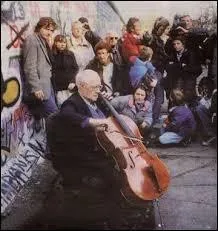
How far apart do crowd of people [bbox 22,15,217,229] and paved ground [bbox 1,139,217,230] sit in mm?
187

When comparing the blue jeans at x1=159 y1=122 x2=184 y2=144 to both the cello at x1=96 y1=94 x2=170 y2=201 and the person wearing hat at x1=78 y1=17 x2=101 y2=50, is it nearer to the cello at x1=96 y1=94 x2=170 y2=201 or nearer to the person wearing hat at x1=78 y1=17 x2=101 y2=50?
→ the cello at x1=96 y1=94 x2=170 y2=201

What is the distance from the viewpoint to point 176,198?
513 cm

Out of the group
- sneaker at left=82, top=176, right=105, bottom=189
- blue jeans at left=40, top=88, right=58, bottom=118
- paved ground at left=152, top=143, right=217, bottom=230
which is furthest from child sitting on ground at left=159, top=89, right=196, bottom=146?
blue jeans at left=40, top=88, right=58, bottom=118

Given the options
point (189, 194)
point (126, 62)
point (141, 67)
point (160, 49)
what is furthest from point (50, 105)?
point (189, 194)

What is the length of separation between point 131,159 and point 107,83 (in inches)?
30.4

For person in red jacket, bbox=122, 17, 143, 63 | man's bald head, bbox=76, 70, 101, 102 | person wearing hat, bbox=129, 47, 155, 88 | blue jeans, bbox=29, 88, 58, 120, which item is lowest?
blue jeans, bbox=29, 88, 58, 120

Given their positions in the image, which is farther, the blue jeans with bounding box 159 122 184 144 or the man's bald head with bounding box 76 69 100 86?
the blue jeans with bounding box 159 122 184 144

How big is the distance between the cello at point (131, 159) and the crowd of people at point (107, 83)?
0.25ft

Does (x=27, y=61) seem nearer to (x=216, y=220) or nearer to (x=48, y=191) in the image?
(x=48, y=191)

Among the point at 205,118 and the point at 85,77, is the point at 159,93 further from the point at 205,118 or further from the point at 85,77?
the point at 85,77

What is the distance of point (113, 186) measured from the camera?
16.4ft

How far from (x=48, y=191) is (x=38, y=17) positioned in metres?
1.70

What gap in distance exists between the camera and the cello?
4.82m

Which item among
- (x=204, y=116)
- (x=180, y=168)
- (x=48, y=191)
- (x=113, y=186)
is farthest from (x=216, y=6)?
(x=48, y=191)
